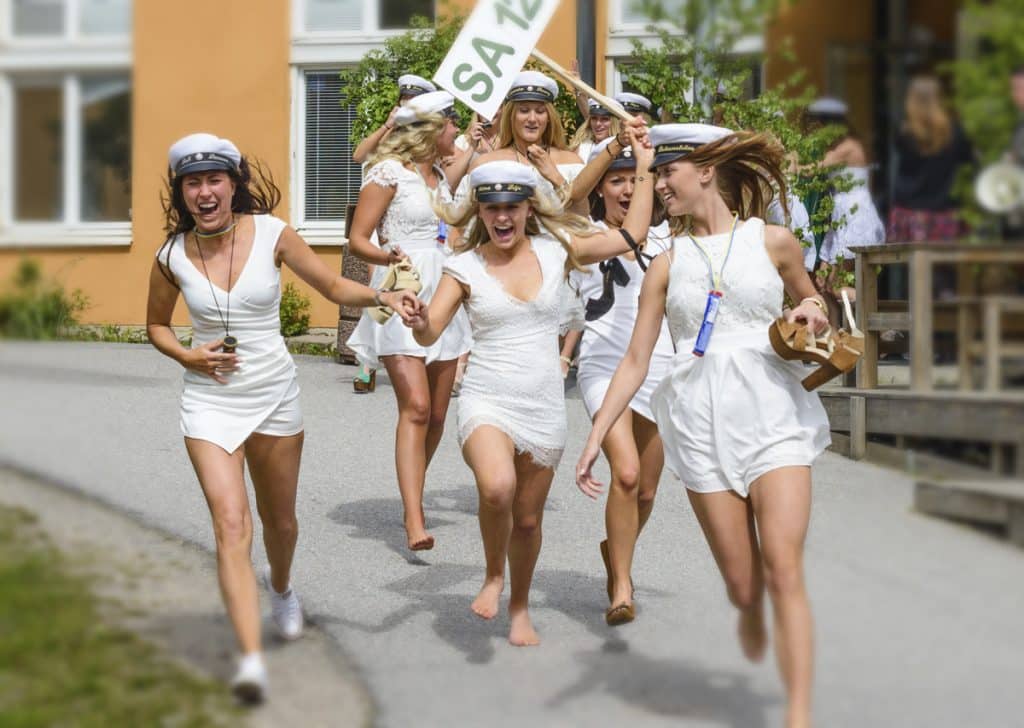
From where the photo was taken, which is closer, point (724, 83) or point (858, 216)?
point (858, 216)

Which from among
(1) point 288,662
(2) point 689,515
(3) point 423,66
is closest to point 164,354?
(1) point 288,662

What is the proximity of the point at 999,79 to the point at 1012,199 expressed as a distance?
197mm

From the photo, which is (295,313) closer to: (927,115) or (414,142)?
(414,142)

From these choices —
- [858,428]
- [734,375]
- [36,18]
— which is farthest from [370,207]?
[36,18]

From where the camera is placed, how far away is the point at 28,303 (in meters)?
3.28

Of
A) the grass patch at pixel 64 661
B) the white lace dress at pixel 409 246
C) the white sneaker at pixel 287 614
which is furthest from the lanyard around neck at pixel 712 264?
the white lace dress at pixel 409 246

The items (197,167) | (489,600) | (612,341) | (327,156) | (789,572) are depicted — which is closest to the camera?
(789,572)

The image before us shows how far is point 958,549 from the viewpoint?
10.8ft

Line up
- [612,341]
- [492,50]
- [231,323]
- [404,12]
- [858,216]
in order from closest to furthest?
1. [858,216]
2. [231,323]
3. [612,341]
4. [492,50]
5. [404,12]

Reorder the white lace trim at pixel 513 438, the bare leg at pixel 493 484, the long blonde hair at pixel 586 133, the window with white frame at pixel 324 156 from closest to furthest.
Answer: the bare leg at pixel 493 484, the white lace trim at pixel 513 438, the long blonde hair at pixel 586 133, the window with white frame at pixel 324 156

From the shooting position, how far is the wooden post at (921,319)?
10.1 ft

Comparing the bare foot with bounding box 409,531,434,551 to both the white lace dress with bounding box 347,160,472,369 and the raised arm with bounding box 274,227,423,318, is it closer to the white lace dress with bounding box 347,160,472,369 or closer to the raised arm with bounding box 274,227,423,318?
the white lace dress with bounding box 347,160,472,369

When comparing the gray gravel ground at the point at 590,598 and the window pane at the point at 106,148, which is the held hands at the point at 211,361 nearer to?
the gray gravel ground at the point at 590,598

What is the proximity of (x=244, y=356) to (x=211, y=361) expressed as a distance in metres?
0.15
